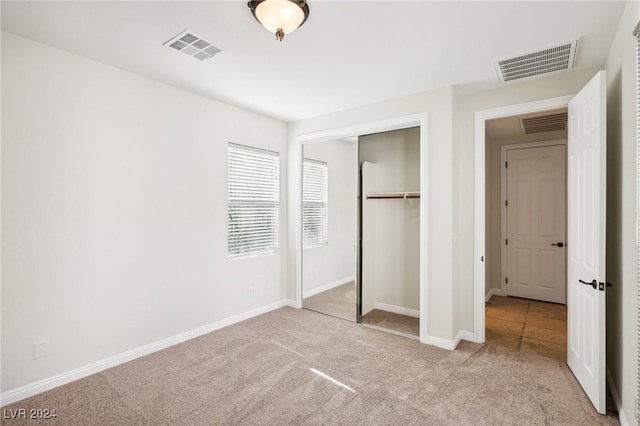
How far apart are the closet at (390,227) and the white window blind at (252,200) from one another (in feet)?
4.10

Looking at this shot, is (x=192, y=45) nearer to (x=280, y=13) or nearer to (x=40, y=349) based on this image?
(x=280, y=13)

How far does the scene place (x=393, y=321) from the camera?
3.93 meters

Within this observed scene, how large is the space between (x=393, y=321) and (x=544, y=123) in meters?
3.36

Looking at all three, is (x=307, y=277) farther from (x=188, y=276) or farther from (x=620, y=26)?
(x=620, y=26)

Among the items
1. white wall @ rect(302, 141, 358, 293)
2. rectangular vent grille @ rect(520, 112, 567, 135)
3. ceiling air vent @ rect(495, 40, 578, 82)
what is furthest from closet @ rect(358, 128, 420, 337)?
rectangular vent grille @ rect(520, 112, 567, 135)

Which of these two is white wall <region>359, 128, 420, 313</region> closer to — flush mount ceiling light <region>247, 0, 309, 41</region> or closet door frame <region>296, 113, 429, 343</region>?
closet door frame <region>296, 113, 429, 343</region>

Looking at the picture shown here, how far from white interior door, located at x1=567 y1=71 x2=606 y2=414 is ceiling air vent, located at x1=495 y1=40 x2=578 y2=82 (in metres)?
0.34

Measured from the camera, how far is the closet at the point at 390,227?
402cm

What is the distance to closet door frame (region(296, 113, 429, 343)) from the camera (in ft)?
10.9

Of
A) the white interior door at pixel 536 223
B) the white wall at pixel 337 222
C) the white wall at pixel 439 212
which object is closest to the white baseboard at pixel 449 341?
the white wall at pixel 439 212

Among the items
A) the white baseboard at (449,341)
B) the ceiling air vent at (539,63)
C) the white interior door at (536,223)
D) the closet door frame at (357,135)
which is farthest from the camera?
the white interior door at (536,223)

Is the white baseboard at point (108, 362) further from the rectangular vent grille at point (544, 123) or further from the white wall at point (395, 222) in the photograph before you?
the rectangular vent grille at point (544, 123)

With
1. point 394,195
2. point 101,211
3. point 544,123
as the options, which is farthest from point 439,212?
point 101,211

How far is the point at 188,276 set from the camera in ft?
11.1
